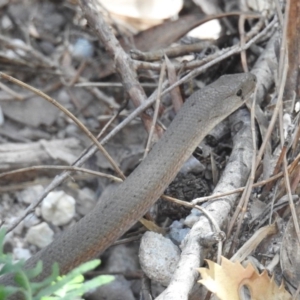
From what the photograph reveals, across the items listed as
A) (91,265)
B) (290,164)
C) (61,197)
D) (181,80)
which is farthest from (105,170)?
(91,265)

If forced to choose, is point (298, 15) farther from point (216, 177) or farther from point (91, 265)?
point (91, 265)

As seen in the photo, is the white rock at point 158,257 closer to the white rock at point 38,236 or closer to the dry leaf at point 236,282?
the dry leaf at point 236,282

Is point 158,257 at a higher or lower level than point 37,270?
lower

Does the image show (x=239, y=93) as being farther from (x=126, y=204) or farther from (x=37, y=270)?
(x=37, y=270)

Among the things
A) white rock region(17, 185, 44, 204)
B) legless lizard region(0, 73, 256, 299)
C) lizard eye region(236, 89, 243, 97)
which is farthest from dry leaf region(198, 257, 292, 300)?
white rock region(17, 185, 44, 204)

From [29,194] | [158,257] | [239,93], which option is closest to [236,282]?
[158,257]

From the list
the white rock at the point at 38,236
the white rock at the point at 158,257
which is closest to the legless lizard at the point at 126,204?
the white rock at the point at 158,257

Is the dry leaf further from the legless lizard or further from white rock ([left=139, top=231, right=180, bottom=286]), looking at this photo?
the legless lizard
